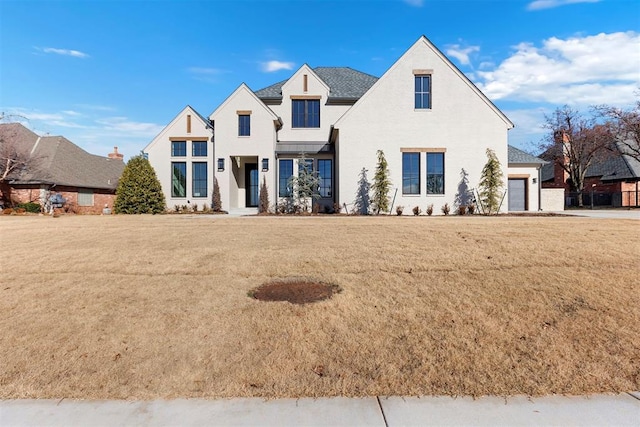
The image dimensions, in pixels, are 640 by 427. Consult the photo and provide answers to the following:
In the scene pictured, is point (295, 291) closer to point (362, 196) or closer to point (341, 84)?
point (362, 196)

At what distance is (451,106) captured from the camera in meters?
20.3

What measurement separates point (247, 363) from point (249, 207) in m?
21.7

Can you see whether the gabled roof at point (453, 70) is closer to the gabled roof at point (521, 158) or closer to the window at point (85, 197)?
the gabled roof at point (521, 158)

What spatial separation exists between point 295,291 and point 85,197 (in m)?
28.7

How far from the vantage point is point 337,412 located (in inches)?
115

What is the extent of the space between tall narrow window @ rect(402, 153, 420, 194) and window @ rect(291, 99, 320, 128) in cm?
728

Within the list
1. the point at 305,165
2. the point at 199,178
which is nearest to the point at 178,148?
the point at 199,178

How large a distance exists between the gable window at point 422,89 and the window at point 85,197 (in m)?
25.6

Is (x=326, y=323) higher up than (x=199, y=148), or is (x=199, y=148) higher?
(x=199, y=148)

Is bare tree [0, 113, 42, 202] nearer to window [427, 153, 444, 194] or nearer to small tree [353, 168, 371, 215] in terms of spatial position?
small tree [353, 168, 371, 215]

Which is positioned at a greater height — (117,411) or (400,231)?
(400,231)

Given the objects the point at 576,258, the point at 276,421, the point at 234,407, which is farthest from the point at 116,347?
the point at 576,258

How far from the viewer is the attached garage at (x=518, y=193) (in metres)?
23.6

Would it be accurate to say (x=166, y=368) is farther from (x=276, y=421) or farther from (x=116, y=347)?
(x=276, y=421)
